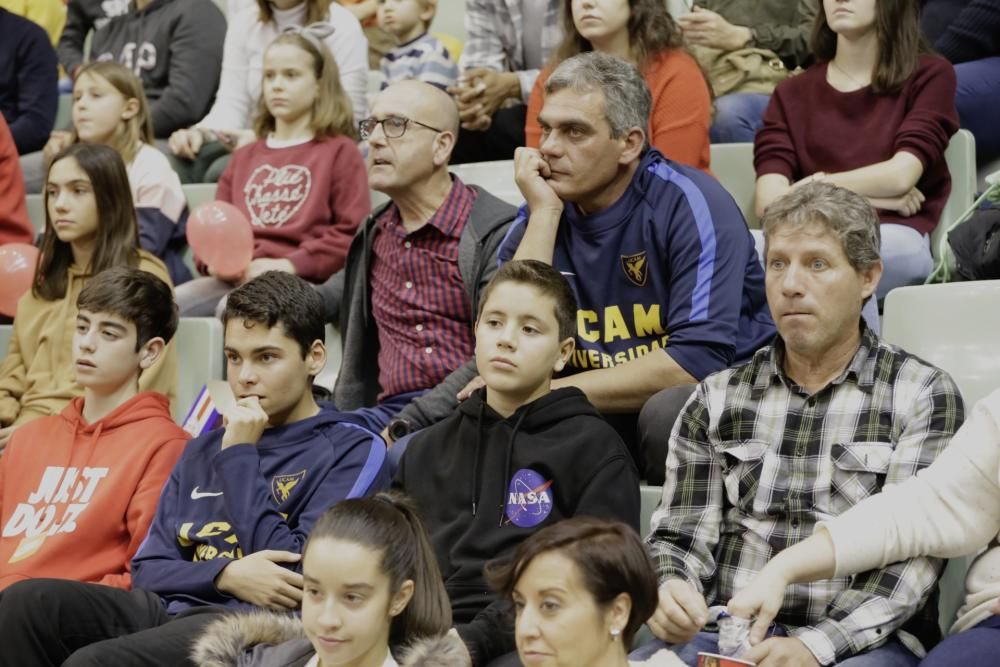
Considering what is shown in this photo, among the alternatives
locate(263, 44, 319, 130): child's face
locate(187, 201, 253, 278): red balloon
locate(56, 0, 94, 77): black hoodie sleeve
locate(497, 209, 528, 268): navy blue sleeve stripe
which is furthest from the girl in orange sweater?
locate(56, 0, 94, 77): black hoodie sleeve

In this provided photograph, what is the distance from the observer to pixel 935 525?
86.4 inches

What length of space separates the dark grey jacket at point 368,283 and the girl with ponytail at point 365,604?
0.97 meters

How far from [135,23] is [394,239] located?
2228 mm

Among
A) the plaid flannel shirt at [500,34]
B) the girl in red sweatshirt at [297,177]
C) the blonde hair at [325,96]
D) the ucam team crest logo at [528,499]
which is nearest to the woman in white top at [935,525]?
the ucam team crest logo at [528,499]

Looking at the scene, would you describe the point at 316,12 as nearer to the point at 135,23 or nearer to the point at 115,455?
the point at 135,23

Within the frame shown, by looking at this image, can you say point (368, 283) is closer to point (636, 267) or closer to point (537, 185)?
point (537, 185)

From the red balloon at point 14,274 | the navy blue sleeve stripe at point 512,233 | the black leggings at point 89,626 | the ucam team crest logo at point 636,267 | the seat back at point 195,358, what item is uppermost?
the navy blue sleeve stripe at point 512,233

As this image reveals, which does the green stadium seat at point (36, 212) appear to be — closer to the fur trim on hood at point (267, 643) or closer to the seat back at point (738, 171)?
the seat back at point (738, 171)

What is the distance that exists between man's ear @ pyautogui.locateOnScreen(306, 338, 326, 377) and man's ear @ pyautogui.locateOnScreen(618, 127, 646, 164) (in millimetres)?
718

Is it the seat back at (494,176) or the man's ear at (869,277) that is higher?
Result: the seat back at (494,176)

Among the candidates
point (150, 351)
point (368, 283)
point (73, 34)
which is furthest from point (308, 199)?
point (73, 34)

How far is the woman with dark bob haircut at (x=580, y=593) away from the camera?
78.6 inches

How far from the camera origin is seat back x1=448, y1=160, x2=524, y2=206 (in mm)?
4012

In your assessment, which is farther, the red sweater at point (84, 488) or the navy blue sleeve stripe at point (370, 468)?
the red sweater at point (84, 488)
